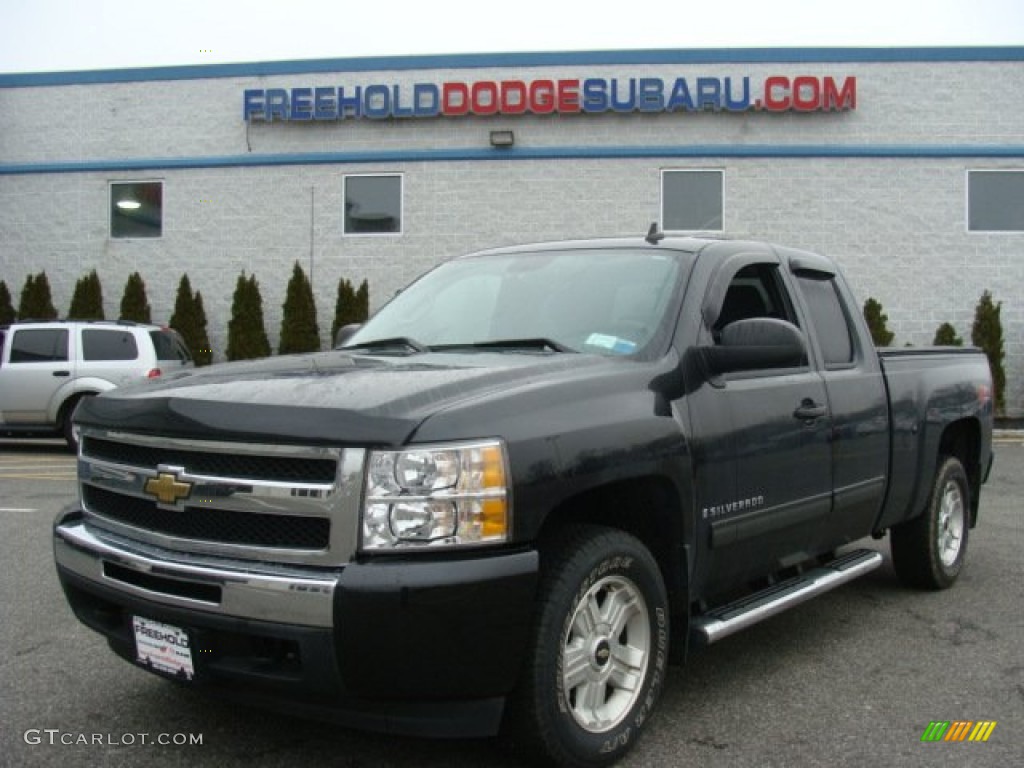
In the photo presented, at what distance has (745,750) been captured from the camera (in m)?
3.45

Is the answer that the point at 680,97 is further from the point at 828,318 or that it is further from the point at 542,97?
the point at 828,318

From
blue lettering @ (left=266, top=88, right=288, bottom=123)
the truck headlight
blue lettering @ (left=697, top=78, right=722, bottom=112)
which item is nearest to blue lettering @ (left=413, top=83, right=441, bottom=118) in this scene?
blue lettering @ (left=266, top=88, right=288, bottom=123)

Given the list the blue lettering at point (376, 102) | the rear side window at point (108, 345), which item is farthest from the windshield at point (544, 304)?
the blue lettering at point (376, 102)

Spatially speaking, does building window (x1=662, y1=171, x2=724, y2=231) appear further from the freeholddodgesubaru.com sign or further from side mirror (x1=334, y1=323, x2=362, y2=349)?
side mirror (x1=334, y1=323, x2=362, y2=349)

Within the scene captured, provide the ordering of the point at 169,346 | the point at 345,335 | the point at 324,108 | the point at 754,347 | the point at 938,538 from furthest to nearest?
the point at 324,108 < the point at 169,346 < the point at 938,538 < the point at 345,335 < the point at 754,347

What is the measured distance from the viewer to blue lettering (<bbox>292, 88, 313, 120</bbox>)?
1814 centimetres

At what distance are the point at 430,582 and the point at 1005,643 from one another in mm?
3345

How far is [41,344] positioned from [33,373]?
41cm

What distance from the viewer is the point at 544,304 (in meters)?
4.22

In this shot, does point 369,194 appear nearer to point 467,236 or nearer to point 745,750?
point 467,236

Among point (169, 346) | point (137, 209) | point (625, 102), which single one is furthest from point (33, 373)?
point (625, 102)

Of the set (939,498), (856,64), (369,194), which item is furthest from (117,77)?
(939,498)

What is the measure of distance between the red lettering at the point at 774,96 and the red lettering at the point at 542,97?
3.68m

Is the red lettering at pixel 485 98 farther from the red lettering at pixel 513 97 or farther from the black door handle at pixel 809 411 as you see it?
the black door handle at pixel 809 411
